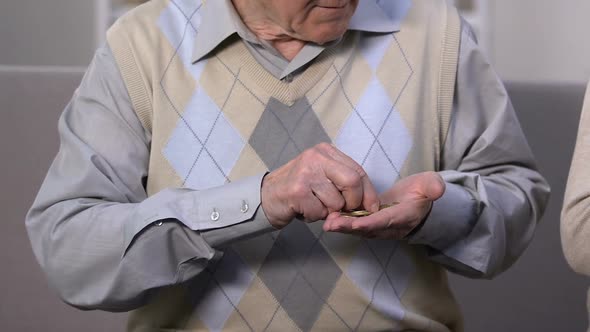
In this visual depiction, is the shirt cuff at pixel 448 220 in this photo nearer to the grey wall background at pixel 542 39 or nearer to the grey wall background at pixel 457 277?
the grey wall background at pixel 457 277

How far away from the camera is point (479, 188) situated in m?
1.49

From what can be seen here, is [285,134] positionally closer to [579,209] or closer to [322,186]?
[322,186]

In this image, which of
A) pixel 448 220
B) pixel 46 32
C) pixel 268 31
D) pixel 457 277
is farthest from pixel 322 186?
pixel 46 32

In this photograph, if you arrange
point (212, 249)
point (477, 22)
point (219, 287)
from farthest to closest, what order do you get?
1. point (477, 22)
2. point (219, 287)
3. point (212, 249)

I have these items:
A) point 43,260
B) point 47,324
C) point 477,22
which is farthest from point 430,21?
point 477,22

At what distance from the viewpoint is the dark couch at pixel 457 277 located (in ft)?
6.28

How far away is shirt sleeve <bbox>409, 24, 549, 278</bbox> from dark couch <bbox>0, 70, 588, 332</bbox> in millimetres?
438

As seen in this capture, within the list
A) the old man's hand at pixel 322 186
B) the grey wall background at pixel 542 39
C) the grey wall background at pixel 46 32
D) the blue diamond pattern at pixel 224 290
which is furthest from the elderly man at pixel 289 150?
the grey wall background at pixel 46 32

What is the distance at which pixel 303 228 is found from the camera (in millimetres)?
1531

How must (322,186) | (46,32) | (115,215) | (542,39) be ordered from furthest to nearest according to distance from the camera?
(46,32) → (542,39) → (115,215) → (322,186)

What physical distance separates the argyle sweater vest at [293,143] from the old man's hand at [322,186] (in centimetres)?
21

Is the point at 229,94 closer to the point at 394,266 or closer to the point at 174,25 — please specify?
the point at 174,25

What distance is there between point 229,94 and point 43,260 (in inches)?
14.5

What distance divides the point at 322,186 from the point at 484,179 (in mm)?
355
